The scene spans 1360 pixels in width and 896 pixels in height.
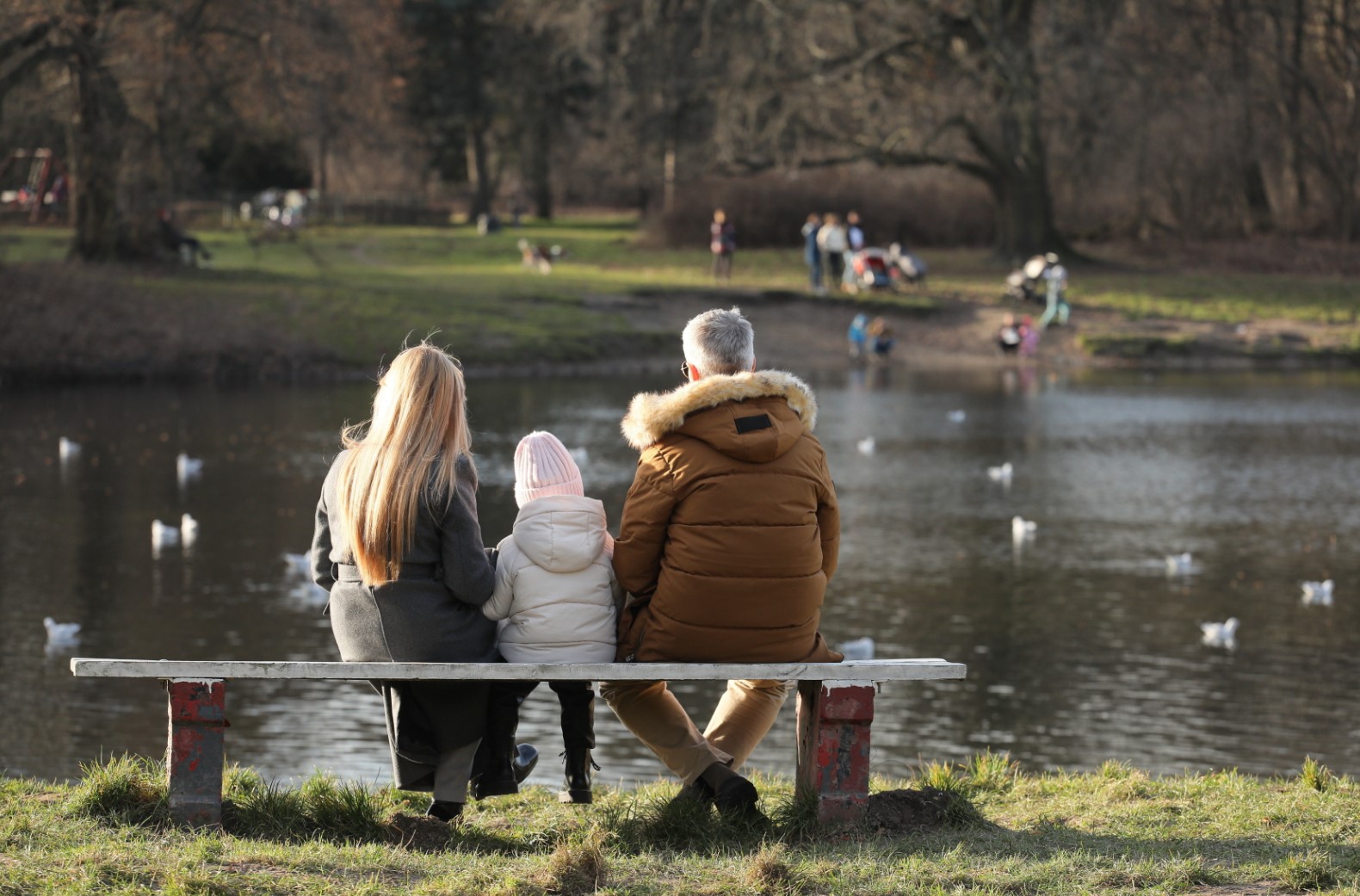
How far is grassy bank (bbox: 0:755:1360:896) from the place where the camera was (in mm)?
4488

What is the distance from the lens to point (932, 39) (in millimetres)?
38250

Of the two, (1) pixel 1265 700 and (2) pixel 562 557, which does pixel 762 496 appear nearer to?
(2) pixel 562 557

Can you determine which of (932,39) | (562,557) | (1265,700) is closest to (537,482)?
(562,557)

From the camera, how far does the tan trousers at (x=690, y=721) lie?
5469 millimetres

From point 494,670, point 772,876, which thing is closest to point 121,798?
point 494,670

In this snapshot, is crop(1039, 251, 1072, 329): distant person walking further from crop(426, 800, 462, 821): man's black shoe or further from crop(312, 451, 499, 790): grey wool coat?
crop(426, 800, 462, 821): man's black shoe

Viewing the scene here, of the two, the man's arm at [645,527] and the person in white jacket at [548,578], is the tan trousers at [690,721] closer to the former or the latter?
the person in white jacket at [548,578]

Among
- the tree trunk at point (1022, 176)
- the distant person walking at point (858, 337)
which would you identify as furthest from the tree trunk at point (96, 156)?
the tree trunk at point (1022, 176)

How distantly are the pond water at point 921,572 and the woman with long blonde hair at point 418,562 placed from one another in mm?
3107

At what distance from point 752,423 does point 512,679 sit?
110 centimetres

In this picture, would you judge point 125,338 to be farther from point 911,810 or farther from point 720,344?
point 911,810

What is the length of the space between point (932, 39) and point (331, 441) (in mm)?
22215

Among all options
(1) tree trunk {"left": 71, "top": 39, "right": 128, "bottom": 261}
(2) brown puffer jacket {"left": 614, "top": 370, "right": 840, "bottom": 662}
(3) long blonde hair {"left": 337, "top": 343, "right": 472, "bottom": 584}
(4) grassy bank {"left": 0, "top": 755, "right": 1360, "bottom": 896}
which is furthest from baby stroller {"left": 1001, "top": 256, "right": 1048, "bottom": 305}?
(3) long blonde hair {"left": 337, "top": 343, "right": 472, "bottom": 584}

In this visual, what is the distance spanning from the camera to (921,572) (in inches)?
552
